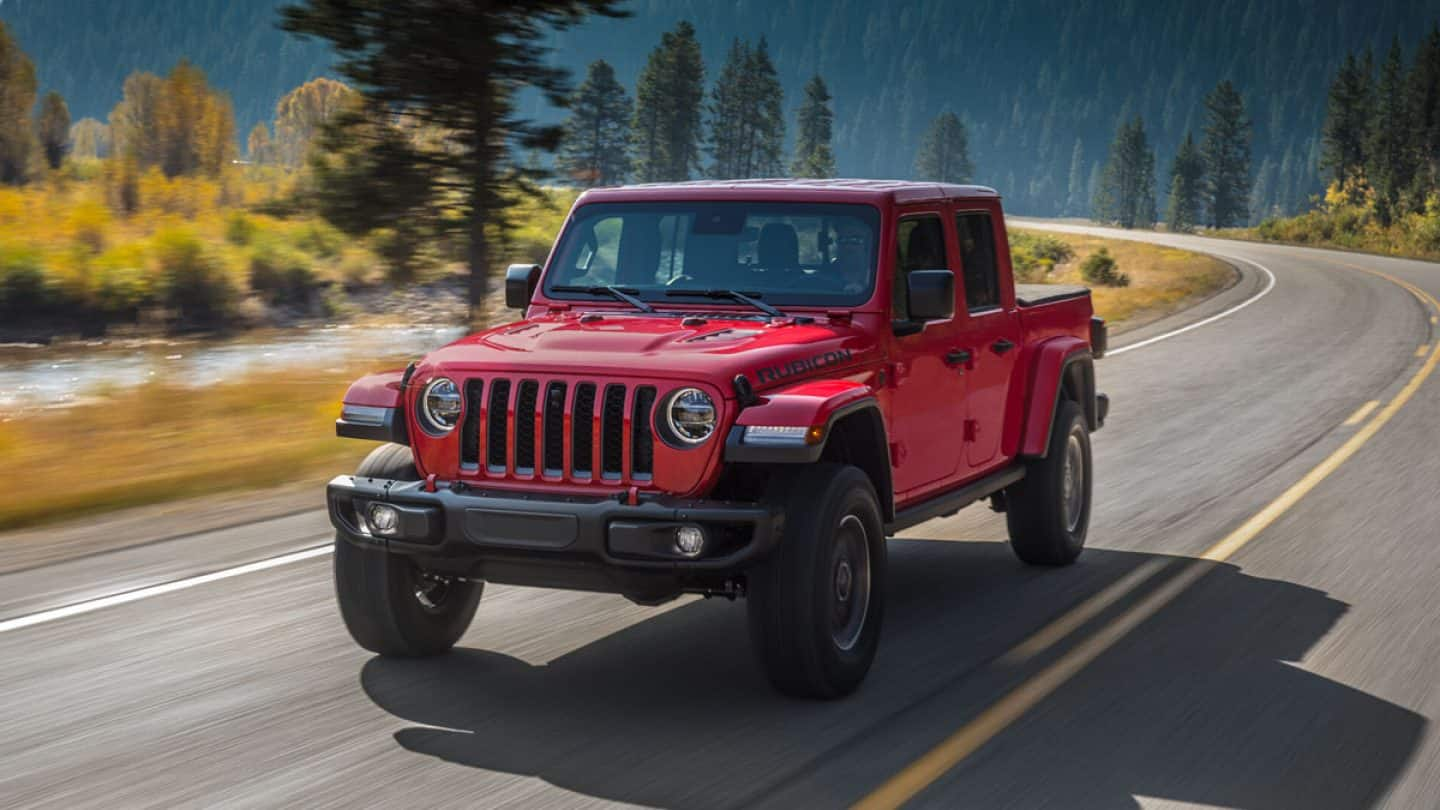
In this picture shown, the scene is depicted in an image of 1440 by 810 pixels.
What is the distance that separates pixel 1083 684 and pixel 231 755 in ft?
10.2

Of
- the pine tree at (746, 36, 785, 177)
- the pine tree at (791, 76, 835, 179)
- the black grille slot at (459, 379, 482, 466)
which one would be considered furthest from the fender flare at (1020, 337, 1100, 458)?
the pine tree at (791, 76, 835, 179)

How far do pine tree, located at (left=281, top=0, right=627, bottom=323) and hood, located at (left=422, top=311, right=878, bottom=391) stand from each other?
8.04 metres

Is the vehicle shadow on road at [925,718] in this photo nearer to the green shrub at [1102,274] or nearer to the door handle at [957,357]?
the door handle at [957,357]

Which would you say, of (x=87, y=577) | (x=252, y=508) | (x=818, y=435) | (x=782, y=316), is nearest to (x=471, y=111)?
(x=252, y=508)

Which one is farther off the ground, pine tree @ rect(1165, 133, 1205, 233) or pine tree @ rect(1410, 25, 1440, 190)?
pine tree @ rect(1410, 25, 1440, 190)

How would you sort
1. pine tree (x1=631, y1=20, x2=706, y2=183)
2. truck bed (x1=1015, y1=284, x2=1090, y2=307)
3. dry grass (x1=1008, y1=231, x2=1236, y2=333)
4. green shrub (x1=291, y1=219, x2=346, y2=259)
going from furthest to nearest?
pine tree (x1=631, y1=20, x2=706, y2=183)
green shrub (x1=291, y1=219, x2=346, y2=259)
dry grass (x1=1008, y1=231, x2=1236, y2=333)
truck bed (x1=1015, y1=284, x2=1090, y2=307)

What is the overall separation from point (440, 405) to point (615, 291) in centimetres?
133

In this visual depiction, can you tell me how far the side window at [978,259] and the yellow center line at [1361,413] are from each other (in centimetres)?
788

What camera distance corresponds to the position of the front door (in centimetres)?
682

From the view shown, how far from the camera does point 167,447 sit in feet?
41.7

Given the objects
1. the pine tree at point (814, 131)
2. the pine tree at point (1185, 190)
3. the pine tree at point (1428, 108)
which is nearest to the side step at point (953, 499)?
→ the pine tree at point (1428, 108)

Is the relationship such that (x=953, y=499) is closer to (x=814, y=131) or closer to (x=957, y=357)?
(x=957, y=357)

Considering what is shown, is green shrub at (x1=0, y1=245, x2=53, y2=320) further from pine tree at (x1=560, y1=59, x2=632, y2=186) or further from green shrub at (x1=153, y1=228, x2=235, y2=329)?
pine tree at (x1=560, y1=59, x2=632, y2=186)

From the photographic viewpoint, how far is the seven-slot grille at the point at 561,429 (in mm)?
5609
